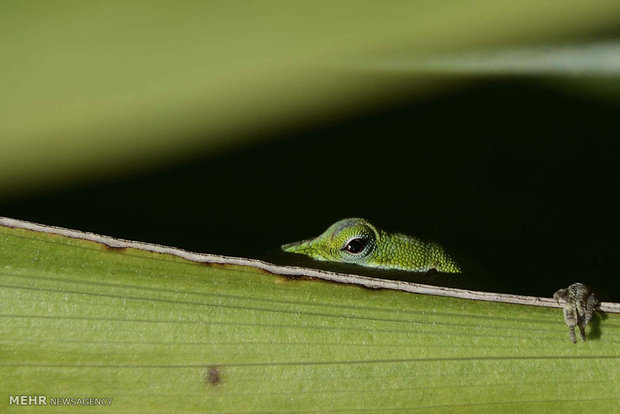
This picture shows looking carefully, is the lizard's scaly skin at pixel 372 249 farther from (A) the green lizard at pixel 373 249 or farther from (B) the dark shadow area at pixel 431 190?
(B) the dark shadow area at pixel 431 190

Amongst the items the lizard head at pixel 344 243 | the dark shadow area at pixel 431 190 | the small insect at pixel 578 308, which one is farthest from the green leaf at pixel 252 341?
the lizard head at pixel 344 243

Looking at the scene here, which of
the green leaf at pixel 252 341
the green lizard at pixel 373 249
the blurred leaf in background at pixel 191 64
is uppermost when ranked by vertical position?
the green lizard at pixel 373 249

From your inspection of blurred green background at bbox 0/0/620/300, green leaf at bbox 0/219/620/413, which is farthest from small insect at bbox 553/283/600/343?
blurred green background at bbox 0/0/620/300

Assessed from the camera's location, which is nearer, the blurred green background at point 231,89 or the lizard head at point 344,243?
the blurred green background at point 231,89

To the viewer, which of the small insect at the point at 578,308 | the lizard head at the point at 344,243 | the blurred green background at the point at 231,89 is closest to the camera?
the blurred green background at the point at 231,89

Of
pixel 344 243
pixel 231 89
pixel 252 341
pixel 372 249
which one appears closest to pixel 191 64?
pixel 231 89

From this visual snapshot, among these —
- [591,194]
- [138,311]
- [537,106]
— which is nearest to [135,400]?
[138,311]

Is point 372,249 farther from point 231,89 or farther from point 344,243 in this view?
point 231,89
